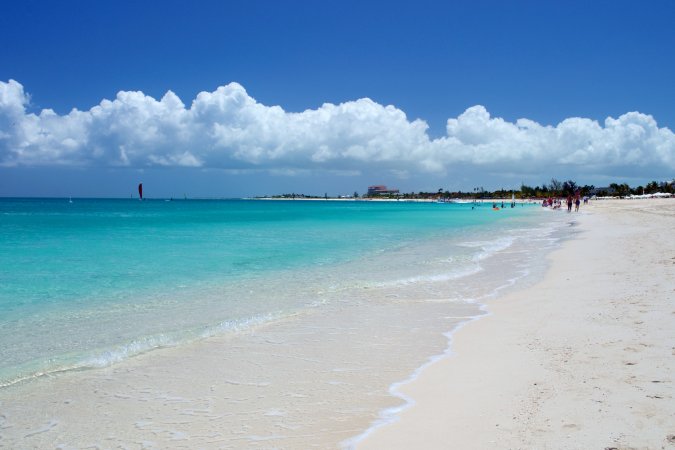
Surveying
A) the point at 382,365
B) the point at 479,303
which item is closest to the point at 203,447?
Result: the point at 382,365

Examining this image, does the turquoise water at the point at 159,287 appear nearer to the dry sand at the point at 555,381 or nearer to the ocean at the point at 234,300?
the ocean at the point at 234,300

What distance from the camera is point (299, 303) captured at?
1019 cm

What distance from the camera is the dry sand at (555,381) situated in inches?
150

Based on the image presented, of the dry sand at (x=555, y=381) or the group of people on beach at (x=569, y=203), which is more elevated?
the group of people on beach at (x=569, y=203)

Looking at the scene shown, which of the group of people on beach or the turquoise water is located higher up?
the group of people on beach

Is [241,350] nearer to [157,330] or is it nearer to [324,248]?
[157,330]

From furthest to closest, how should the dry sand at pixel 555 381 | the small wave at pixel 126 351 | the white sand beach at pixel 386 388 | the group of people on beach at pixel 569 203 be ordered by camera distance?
the group of people on beach at pixel 569 203 < the small wave at pixel 126 351 < the white sand beach at pixel 386 388 < the dry sand at pixel 555 381

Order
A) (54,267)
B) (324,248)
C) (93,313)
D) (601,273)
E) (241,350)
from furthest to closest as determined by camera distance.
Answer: (324,248), (54,267), (601,273), (93,313), (241,350)

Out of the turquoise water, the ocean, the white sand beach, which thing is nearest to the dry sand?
the white sand beach

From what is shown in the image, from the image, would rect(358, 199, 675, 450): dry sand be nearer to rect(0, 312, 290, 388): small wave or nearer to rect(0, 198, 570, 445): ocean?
rect(0, 198, 570, 445): ocean

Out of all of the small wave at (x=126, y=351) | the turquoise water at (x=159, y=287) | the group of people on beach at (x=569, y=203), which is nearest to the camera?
A: the small wave at (x=126, y=351)

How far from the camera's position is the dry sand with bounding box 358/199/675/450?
3805 millimetres

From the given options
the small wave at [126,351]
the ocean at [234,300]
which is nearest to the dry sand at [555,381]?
the ocean at [234,300]

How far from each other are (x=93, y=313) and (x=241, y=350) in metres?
4.33
